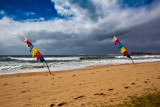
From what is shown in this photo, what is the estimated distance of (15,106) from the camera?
2.92 meters

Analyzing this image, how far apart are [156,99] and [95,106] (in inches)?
59.9

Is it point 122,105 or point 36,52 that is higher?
point 36,52

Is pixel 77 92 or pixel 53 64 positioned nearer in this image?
pixel 77 92

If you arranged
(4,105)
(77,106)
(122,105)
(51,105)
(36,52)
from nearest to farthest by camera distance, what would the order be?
(122,105) → (77,106) → (51,105) → (4,105) → (36,52)

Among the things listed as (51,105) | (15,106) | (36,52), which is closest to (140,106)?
(51,105)

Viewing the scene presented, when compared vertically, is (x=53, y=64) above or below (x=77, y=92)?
above

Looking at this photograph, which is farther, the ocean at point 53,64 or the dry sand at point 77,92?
the ocean at point 53,64

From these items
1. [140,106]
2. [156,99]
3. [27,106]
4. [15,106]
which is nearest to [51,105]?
[27,106]

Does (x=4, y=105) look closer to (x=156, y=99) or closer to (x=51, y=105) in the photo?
(x=51, y=105)

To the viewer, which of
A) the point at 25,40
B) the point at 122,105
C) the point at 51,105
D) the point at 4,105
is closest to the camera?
the point at 122,105

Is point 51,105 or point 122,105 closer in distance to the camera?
point 122,105

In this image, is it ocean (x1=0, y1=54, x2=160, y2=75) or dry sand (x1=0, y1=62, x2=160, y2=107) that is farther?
ocean (x1=0, y1=54, x2=160, y2=75)

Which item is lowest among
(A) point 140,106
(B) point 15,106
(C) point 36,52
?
(B) point 15,106

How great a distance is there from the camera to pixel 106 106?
2297 millimetres
